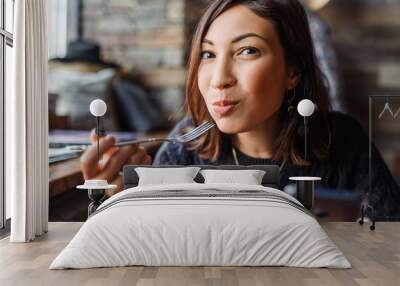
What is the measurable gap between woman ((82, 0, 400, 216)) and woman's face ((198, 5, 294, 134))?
0.04 feet

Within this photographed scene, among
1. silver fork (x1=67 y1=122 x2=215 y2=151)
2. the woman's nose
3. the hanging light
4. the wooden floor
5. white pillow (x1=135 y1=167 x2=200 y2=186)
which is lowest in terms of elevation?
the wooden floor

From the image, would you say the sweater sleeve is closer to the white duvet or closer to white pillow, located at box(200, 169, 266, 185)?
white pillow, located at box(200, 169, 266, 185)

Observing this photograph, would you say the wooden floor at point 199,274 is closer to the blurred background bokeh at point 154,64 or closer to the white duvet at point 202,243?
the white duvet at point 202,243

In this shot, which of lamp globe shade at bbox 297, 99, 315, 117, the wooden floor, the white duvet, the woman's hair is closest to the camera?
the wooden floor

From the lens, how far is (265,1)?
6.67m

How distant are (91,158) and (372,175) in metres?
3.20

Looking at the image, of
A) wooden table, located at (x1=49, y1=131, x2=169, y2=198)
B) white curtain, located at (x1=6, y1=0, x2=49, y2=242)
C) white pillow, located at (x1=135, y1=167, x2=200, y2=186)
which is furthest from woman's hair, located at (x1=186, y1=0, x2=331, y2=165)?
white curtain, located at (x1=6, y1=0, x2=49, y2=242)

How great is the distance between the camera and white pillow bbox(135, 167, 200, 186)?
621cm

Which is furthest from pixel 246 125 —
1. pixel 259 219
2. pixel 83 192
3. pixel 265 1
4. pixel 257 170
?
pixel 259 219

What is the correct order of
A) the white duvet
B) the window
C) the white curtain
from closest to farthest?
the white duvet, the white curtain, the window

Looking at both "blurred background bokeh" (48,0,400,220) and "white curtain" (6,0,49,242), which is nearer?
"white curtain" (6,0,49,242)

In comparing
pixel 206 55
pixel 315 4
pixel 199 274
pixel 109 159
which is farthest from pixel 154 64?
pixel 199 274

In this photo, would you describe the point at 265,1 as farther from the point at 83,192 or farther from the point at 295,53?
the point at 83,192

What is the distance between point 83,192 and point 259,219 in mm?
3173
